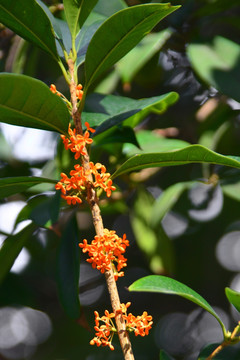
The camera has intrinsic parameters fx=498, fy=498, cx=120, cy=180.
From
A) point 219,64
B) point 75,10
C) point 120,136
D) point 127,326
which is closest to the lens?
point 127,326

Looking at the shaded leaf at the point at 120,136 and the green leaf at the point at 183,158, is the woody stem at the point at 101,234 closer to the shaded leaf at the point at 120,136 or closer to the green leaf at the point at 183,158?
the green leaf at the point at 183,158

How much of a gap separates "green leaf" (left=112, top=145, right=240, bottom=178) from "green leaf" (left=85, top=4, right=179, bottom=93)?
17 centimetres

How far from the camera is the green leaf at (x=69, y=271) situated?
1.04 m

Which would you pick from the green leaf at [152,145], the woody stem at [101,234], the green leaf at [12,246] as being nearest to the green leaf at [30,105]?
the woody stem at [101,234]

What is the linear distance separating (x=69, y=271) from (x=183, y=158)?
41 cm

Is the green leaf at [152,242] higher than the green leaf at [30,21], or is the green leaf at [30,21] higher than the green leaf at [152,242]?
the green leaf at [30,21]

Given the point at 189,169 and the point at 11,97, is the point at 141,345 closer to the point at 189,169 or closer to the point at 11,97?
the point at 189,169

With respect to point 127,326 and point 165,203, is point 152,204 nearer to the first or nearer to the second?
point 165,203

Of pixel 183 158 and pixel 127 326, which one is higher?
pixel 183 158

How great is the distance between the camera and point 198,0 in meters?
1.79

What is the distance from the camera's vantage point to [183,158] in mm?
849

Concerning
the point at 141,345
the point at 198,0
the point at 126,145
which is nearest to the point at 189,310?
the point at 141,345

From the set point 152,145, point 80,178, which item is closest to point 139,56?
point 152,145

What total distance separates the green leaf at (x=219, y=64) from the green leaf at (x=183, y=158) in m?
0.47
